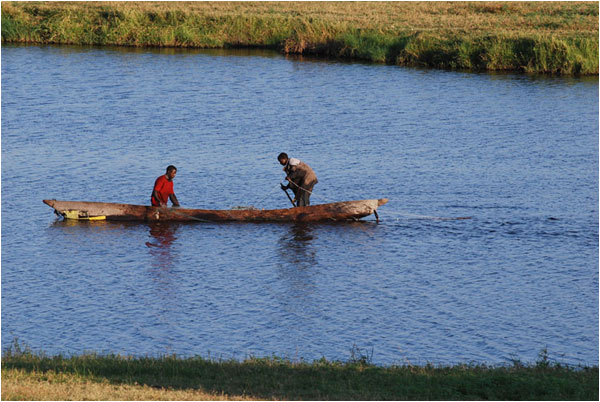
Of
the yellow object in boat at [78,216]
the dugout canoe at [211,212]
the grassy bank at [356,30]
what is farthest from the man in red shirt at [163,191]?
the grassy bank at [356,30]

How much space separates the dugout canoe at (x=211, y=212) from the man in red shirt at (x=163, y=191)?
0.19 m

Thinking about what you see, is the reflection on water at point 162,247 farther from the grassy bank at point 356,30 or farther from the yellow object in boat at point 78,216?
the grassy bank at point 356,30

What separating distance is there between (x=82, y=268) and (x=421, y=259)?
7.63 metres

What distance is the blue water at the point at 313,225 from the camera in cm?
1734

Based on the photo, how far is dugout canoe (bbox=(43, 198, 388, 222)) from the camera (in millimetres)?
24531

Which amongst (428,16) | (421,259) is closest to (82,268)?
(421,259)

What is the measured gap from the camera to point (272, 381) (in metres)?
12.1

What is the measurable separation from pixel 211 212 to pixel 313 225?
8.67 ft

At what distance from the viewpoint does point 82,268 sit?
838 inches

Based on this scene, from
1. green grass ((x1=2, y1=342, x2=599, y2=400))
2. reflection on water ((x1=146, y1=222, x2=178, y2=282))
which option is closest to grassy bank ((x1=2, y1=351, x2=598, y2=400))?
green grass ((x1=2, y1=342, x2=599, y2=400))

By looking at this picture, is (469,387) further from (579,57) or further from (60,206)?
(579,57)

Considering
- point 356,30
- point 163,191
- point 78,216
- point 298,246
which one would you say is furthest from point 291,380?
point 356,30

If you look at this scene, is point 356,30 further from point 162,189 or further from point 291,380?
point 291,380

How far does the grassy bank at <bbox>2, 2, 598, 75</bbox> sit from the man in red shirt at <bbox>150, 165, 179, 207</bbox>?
26.3 m
